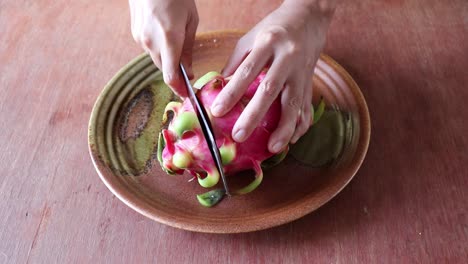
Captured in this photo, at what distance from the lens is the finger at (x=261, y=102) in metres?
0.56

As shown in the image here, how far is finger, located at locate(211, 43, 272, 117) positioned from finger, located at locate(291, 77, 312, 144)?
87 mm

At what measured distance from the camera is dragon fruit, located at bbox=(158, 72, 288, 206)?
580 millimetres

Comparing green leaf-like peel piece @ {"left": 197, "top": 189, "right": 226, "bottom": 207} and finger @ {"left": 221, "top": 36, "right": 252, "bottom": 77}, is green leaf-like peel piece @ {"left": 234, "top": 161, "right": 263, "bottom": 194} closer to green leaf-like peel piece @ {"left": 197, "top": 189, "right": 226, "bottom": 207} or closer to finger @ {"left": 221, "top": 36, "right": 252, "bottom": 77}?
green leaf-like peel piece @ {"left": 197, "top": 189, "right": 226, "bottom": 207}

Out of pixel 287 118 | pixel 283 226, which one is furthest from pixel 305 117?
pixel 283 226

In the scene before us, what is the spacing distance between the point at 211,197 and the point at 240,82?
0.17 meters

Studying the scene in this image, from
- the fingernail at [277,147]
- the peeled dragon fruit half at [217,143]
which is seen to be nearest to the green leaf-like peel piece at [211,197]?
the peeled dragon fruit half at [217,143]

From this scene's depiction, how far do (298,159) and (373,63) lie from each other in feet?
0.95

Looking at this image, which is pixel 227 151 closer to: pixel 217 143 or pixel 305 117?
pixel 217 143

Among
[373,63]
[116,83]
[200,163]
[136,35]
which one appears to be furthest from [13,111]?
[373,63]

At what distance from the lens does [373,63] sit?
0.84 m

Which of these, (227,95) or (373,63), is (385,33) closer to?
(373,63)

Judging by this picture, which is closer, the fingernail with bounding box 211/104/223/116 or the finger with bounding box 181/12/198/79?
the fingernail with bounding box 211/104/223/116

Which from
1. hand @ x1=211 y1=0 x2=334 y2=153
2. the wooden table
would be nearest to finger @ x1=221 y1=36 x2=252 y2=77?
hand @ x1=211 y1=0 x2=334 y2=153

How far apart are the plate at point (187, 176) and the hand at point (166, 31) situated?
130 millimetres
